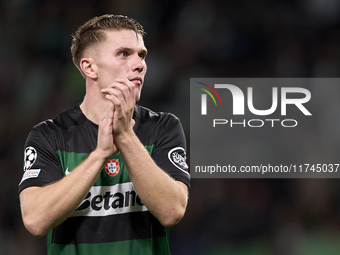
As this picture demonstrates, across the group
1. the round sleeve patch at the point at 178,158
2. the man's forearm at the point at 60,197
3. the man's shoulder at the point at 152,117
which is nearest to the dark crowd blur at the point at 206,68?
the man's shoulder at the point at 152,117

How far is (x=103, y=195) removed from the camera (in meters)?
1.73

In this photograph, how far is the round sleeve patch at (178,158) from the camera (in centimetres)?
174

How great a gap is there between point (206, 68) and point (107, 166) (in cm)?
203

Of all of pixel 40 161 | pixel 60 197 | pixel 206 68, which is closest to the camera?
pixel 60 197

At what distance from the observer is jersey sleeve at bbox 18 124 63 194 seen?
1.66 meters

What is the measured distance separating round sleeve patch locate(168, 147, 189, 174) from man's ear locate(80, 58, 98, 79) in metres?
0.46

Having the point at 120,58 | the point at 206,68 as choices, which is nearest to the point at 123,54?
the point at 120,58

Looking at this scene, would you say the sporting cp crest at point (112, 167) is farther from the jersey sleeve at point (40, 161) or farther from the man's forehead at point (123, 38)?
the man's forehead at point (123, 38)

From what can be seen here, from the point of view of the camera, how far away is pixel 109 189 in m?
1.75

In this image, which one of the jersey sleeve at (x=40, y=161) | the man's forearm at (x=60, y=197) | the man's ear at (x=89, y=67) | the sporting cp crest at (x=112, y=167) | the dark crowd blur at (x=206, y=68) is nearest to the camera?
the man's forearm at (x=60, y=197)

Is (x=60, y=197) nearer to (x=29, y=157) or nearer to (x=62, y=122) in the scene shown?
(x=29, y=157)

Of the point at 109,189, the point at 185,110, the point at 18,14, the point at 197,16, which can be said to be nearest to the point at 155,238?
the point at 109,189

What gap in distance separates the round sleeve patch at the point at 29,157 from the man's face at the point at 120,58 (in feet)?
1.26

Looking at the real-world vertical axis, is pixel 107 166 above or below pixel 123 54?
below
